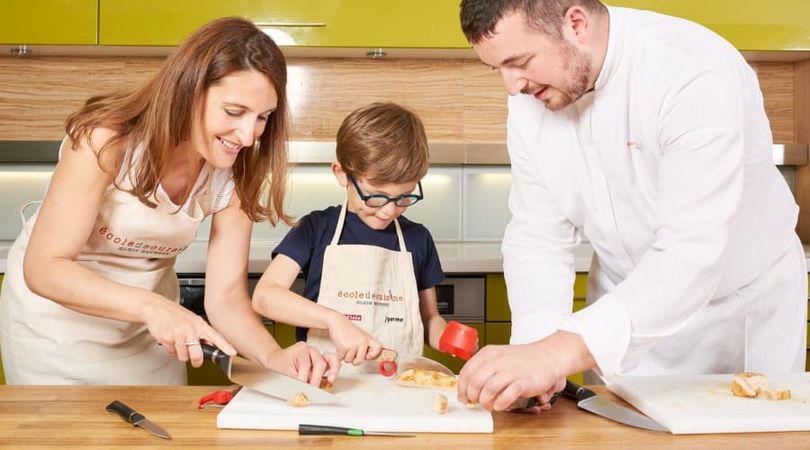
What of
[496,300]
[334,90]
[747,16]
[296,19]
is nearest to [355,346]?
[496,300]

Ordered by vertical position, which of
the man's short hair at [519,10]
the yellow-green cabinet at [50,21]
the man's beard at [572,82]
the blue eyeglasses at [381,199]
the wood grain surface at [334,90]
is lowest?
the blue eyeglasses at [381,199]

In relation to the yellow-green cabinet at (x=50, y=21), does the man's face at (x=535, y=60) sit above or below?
below

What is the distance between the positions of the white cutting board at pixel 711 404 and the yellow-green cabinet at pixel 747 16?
1544mm

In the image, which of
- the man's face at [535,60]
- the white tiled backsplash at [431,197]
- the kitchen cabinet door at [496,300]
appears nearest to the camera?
the man's face at [535,60]

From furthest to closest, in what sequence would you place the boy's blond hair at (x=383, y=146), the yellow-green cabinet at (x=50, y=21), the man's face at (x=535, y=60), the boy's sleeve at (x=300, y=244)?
the yellow-green cabinet at (x=50, y=21) → the boy's sleeve at (x=300, y=244) → the boy's blond hair at (x=383, y=146) → the man's face at (x=535, y=60)

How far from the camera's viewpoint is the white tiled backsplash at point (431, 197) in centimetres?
290

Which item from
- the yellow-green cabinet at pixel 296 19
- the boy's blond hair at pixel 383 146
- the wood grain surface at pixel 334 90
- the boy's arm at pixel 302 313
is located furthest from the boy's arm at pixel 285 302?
the wood grain surface at pixel 334 90

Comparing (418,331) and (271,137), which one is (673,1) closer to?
(418,331)

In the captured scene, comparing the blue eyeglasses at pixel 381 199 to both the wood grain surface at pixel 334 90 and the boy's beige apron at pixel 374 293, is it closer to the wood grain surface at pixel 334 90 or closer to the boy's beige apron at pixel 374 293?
the boy's beige apron at pixel 374 293

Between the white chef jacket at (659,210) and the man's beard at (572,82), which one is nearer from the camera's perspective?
the white chef jacket at (659,210)

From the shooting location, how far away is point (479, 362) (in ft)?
3.80

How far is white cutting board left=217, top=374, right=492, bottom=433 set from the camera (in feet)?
3.76

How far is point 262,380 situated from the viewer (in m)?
1.26

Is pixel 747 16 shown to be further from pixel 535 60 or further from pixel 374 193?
pixel 535 60
